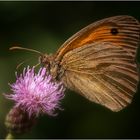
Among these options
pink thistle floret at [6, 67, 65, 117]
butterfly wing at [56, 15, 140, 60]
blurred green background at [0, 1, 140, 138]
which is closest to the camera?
pink thistle floret at [6, 67, 65, 117]

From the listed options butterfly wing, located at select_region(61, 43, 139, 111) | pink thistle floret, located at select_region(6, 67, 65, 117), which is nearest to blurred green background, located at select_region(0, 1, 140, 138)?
butterfly wing, located at select_region(61, 43, 139, 111)

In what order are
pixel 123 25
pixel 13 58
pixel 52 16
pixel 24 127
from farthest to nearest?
pixel 52 16, pixel 13 58, pixel 123 25, pixel 24 127

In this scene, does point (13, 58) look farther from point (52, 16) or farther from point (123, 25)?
point (123, 25)

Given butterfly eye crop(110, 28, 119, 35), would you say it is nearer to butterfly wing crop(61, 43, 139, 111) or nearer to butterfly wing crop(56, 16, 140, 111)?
butterfly wing crop(56, 16, 140, 111)

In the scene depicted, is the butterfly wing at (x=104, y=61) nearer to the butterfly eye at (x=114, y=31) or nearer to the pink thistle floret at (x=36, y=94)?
the butterfly eye at (x=114, y=31)

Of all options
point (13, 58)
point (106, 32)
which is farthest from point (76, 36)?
point (13, 58)

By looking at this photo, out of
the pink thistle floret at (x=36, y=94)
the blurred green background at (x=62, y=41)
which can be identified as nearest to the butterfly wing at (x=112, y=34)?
the pink thistle floret at (x=36, y=94)
